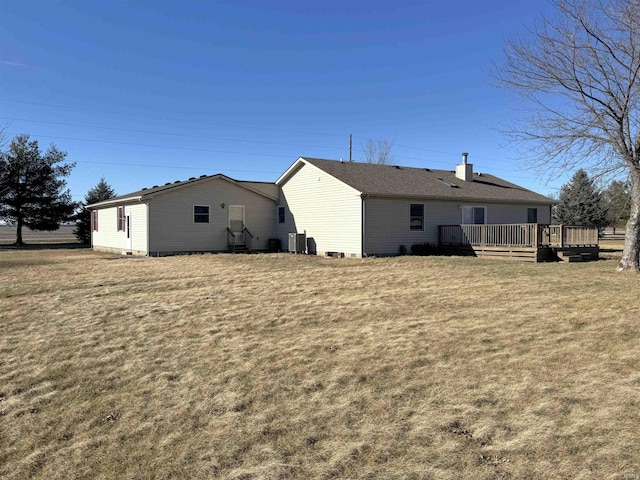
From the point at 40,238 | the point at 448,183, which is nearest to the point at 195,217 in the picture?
the point at 448,183

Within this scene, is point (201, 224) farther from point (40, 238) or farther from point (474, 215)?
point (40, 238)

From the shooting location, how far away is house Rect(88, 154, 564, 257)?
19.3m

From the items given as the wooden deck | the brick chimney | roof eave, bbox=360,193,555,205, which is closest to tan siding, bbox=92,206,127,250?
roof eave, bbox=360,193,555,205

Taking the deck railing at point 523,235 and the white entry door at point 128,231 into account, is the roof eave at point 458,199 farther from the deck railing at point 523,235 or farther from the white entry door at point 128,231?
the white entry door at point 128,231

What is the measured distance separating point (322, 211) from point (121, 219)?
1039 centimetres

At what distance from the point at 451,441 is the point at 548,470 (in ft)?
2.20

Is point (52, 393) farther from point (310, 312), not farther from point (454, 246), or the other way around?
point (454, 246)

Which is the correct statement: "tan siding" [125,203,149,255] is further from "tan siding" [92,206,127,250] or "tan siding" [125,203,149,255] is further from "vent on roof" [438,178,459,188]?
"vent on roof" [438,178,459,188]

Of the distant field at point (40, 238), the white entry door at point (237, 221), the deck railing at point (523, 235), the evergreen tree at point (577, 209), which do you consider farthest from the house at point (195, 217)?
the evergreen tree at point (577, 209)

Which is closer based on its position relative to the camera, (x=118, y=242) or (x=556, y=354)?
(x=556, y=354)

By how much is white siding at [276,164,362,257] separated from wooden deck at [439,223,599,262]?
4.46 m

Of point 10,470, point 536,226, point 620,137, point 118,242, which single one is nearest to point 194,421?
point 10,470

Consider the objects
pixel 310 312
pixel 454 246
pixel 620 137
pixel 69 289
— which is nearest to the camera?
pixel 310 312

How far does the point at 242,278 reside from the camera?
12.2 meters
